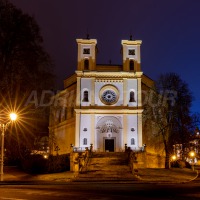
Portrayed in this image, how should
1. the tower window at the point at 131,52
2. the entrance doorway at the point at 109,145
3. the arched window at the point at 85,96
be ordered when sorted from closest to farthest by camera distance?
1. the entrance doorway at the point at 109,145
2. the arched window at the point at 85,96
3. the tower window at the point at 131,52

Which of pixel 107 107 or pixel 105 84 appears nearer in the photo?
pixel 107 107

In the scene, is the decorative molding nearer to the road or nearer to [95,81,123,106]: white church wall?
[95,81,123,106]: white church wall

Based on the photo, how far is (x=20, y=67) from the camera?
102ft

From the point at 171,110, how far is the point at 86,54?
1530 centimetres

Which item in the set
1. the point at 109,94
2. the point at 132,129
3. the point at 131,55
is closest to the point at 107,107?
the point at 109,94

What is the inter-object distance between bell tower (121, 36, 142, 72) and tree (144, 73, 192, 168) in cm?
686

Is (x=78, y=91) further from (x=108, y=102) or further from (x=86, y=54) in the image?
(x=86, y=54)

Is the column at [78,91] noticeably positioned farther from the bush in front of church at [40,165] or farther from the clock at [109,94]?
the bush in front of church at [40,165]

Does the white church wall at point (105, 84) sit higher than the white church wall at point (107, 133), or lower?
higher

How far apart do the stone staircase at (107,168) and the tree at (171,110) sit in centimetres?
595

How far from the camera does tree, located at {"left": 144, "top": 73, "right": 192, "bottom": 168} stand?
45938mm

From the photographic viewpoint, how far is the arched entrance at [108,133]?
168 ft

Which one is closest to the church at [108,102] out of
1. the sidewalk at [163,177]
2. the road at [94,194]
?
the sidewalk at [163,177]

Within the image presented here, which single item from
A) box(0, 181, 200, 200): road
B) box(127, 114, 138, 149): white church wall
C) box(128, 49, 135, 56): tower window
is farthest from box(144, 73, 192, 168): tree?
box(0, 181, 200, 200): road
